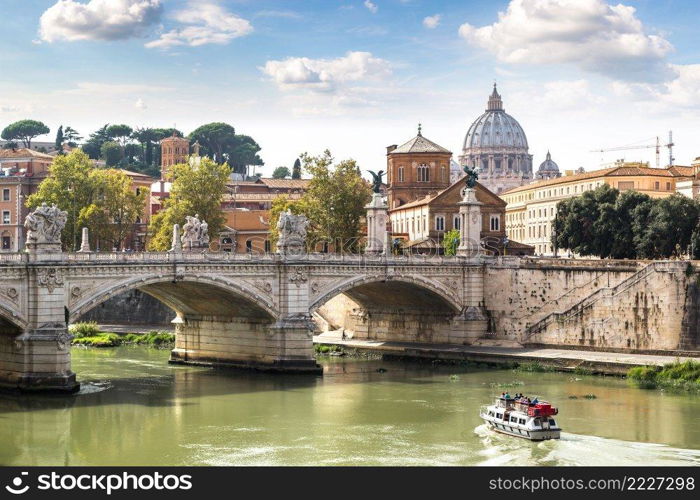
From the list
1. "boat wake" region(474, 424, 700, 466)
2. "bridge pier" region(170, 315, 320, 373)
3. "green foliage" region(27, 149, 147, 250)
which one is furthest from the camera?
"green foliage" region(27, 149, 147, 250)

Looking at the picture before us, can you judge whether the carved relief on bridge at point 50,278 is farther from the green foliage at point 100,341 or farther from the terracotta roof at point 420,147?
the terracotta roof at point 420,147

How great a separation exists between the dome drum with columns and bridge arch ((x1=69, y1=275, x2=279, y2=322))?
124372mm

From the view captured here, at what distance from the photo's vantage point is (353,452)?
107 ft

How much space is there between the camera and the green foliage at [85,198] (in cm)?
6869

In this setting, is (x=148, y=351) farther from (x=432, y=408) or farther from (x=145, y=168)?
(x=145, y=168)

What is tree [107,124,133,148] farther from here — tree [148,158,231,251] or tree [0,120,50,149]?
tree [148,158,231,251]

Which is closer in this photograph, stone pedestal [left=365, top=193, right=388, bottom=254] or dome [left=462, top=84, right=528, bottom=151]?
stone pedestal [left=365, top=193, right=388, bottom=254]

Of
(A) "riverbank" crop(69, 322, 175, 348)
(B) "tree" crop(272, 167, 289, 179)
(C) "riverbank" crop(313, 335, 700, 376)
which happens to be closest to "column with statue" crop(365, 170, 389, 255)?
(C) "riverbank" crop(313, 335, 700, 376)

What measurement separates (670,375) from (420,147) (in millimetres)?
38658

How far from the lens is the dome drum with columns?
17450 centimetres

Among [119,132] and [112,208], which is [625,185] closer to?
[112,208]
